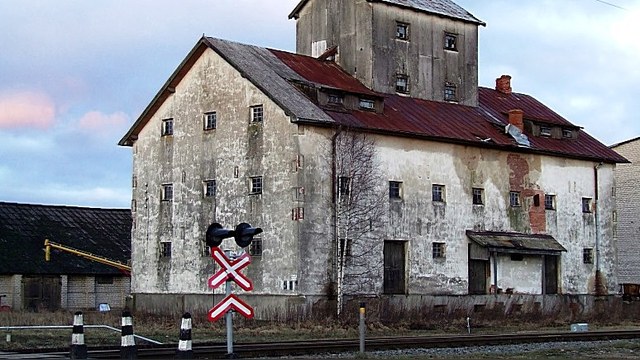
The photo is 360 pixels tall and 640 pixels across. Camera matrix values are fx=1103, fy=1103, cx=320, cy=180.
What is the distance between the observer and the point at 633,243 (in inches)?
2418

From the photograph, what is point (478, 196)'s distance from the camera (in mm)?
46344

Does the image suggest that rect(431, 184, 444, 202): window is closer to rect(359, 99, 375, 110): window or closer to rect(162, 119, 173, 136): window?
rect(359, 99, 375, 110): window

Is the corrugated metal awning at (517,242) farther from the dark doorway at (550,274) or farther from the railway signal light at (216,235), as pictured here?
the railway signal light at (216,235)

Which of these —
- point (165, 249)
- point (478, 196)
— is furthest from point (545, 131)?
point (165, 249)

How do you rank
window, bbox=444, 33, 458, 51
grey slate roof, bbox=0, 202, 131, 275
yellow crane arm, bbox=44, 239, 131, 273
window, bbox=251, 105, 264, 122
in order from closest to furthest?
window, bbox=251, 105, 264, 122 → window, bbox=444, 33, 458, 51 → grey slate roof, bbox=0, 202, 131, 275 → yellow crane arm, bbox=44, 239, 131, 273

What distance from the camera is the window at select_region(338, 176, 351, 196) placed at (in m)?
41.0

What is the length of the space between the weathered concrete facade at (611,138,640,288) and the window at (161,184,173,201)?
27903mm

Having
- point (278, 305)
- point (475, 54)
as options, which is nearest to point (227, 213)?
point (278, 305)

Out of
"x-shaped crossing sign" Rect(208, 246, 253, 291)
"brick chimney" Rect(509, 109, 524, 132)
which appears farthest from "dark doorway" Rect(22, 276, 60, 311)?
"x-shaped crossing sign" Rect(208, 246, 253, 291)

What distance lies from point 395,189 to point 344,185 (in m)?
2.84

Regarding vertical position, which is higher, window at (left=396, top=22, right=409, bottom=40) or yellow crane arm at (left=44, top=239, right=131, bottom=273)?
window at (left=396, top=22, right=409, bottom=40)

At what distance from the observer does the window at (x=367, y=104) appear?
145ft

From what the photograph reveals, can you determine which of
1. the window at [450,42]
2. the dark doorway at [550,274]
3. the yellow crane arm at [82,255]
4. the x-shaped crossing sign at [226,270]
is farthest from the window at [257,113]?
the x-shaped crossing sign at [226,270]

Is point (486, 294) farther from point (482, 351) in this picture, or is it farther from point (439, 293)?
point (482, 351)
